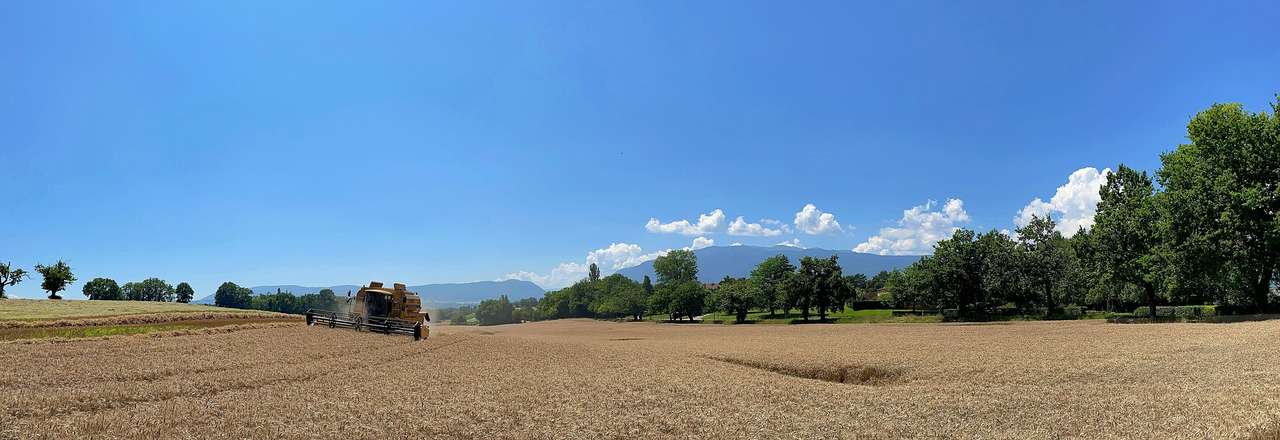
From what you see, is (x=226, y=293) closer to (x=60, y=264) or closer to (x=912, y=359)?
(x=60, y=264)

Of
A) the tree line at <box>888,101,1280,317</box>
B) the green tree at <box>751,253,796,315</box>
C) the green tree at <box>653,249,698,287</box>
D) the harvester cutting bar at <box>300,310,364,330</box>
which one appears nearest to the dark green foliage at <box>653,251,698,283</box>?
the green tree at <box>653,249,698,287</box>

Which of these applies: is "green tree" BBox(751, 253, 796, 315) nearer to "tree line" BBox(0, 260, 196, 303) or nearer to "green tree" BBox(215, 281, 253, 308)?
"tree line" BBox(0, 260, 196, 303)

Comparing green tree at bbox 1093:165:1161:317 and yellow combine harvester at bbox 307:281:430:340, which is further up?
green tree at bbox 1093:165:1161:317

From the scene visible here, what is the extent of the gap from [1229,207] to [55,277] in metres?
117

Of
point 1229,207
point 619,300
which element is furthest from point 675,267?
point 1229,207

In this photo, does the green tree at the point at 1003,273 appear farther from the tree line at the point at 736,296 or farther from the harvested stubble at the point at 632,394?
the harvested stubble at the point at 632,394

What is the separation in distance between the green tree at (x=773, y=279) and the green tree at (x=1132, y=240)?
127 feet

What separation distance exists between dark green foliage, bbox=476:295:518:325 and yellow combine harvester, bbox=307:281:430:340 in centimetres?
11560

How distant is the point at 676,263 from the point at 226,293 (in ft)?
444

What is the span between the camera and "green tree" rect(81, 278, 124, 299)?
117 meters

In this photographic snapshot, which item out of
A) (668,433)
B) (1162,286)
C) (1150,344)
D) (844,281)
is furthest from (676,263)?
(668,433)

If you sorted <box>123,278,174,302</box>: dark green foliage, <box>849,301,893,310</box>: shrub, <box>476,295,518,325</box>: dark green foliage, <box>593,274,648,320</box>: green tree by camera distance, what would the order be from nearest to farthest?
<box>849,301,893,310</box>: shrub < <box>593,274,648,320</box>: green tree < <box>123,278,174,302</box>: dark green foliage < <box>476,295,518,325</box>: dark green foliage

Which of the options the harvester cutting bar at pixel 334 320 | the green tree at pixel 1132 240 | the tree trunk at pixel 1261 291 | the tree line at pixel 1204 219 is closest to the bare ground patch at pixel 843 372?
the harvester cutting bar at pixel 334 320

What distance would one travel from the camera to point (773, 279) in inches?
3994
